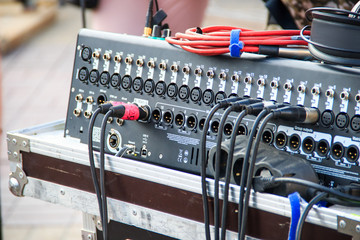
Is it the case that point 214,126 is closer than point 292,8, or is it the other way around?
point 214,126

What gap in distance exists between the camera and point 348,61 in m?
0.86

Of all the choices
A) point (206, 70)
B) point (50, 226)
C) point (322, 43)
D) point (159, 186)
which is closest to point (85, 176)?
point (159, 186)

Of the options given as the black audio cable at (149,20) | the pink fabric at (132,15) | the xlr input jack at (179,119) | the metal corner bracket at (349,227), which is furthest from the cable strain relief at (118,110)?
the pink fabric at (132,15)

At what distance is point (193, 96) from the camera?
3.32 ft

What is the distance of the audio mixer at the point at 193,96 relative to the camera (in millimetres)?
879

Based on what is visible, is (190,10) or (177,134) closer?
(177,134)

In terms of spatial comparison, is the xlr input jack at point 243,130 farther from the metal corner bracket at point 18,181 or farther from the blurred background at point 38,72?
the blurred background at point 38,72

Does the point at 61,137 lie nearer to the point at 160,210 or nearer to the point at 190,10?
the point at 160,210

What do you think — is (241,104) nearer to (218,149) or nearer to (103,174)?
(218,149)

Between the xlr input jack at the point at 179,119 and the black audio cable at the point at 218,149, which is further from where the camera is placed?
the xlr input jack at the point at 179,119

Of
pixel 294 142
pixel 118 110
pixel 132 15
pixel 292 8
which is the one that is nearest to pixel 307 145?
pixel 294 142

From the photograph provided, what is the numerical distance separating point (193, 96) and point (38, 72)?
358 cm

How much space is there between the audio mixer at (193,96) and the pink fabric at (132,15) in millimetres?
472

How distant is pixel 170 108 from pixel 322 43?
318 mm
